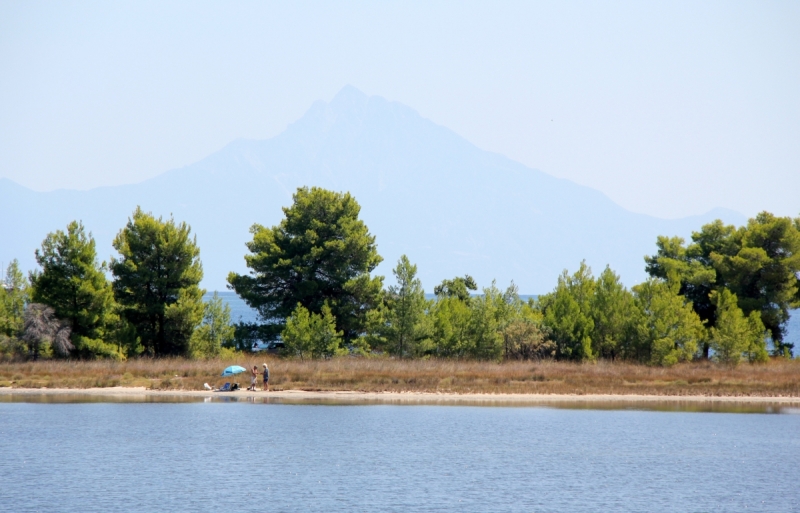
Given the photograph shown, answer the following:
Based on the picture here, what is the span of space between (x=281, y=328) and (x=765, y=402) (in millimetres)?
36875

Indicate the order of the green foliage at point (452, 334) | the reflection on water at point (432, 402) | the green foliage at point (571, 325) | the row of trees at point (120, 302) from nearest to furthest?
1. the reflection on water at point (432, 402)
2. the row of trees at point (120, 302)
3. the green foliage at point (452, 334)
4. the green foliage at point (571, 325)

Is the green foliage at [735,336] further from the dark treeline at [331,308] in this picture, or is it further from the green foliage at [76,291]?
the green foliage at [76,291]

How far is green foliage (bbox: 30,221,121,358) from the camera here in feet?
220

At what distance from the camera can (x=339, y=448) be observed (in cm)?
4206

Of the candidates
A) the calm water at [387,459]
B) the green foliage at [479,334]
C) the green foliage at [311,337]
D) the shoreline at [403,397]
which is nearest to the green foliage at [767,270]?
the green foliage at [479,334]

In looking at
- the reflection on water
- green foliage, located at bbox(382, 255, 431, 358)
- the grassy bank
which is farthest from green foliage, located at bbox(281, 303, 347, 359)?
the reflection on water

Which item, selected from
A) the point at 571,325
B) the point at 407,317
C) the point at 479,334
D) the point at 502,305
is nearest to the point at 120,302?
the point at 407,317

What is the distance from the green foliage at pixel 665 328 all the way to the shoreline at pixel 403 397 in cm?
975

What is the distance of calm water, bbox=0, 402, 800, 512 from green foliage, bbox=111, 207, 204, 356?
17.5m

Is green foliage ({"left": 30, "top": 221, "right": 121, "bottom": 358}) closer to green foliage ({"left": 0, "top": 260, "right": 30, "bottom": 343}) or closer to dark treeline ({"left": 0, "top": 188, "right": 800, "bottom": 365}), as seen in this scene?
dark treeline ({"left": 0, "top": 188, "right": 800, "bottom": 365})

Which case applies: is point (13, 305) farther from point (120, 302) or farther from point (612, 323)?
point (612, 323)

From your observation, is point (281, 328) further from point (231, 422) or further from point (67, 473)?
point (67, 473)

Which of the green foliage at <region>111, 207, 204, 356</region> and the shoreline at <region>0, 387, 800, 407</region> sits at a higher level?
the green foliage at <region>111, 207, 204, 356</region>

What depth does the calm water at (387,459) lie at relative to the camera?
31547 mm
